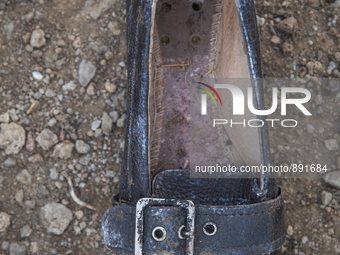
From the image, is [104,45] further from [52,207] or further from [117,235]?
[117,235]

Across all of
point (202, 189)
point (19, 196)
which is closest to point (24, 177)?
point (19, 196)

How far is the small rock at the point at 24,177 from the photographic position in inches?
65.8

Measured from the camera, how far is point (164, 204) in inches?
44.4

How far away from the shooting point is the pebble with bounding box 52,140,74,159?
167cm

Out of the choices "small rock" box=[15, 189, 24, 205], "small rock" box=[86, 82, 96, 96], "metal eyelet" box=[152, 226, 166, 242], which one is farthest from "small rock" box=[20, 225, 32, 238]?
"metal eyelet" box=[152, 226, 166, 242]

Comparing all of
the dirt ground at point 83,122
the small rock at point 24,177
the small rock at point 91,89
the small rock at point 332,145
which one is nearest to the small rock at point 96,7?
the dirt ground at point 83,122

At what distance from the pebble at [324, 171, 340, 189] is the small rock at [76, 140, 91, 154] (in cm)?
125

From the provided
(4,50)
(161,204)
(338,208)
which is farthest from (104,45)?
(338,208)

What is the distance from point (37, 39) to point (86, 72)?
313 millimetres

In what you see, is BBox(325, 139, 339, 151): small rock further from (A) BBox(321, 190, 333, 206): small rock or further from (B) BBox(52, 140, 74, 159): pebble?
(B) BBox(52, 140, 74, 159): pebble

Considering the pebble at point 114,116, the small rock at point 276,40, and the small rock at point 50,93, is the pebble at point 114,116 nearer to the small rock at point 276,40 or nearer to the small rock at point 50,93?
the small rock at point 50,93

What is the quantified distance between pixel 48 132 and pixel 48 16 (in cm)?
62

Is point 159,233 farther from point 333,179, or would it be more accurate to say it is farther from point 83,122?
point 333,179

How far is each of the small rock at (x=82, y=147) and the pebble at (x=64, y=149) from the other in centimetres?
3
